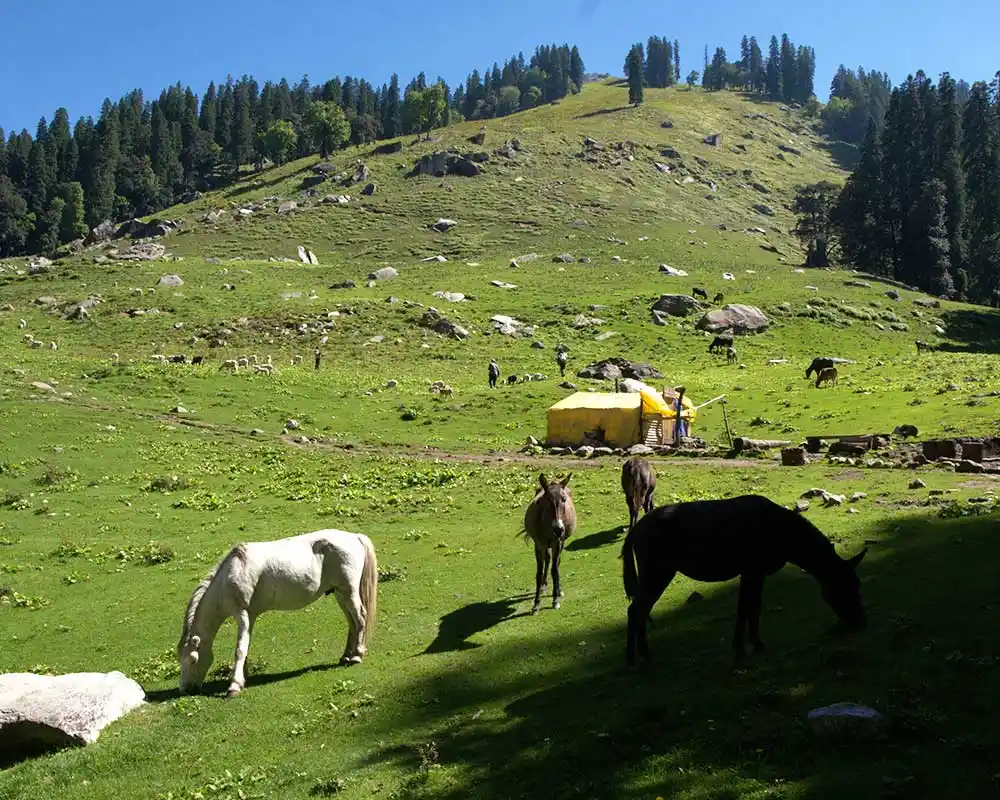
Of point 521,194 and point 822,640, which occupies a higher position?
point 521,194

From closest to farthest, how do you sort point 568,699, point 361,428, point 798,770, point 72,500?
point 798,770, point 568,699, point 72,500, point 361,428

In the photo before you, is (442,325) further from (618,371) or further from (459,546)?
(459,546)

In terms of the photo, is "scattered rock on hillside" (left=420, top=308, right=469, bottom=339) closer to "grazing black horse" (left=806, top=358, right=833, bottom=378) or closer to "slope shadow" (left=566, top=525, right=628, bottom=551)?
"grazing black horse" (left=806, top=358, right=833, bottom=378)

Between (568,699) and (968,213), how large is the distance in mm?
117374

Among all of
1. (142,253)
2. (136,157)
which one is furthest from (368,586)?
(136,157)

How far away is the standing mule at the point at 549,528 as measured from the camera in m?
16.8

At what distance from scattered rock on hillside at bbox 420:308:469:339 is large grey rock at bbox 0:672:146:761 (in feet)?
190

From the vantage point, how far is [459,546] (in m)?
23.6

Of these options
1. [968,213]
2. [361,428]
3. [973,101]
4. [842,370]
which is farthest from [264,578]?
[973,101]

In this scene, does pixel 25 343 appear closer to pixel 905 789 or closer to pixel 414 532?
pixel 414 532

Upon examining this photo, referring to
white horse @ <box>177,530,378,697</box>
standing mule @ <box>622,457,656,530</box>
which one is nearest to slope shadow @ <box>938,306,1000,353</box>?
standing mule @ <box>622,457,656,530</box>

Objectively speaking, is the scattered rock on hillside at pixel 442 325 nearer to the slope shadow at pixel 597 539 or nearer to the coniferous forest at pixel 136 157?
the slope shadow at pixel 597 539

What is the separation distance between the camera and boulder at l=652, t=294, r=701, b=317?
255 feet

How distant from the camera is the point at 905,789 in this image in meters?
7.88
